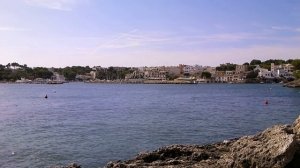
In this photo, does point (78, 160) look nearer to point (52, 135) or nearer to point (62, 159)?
point (62, 159)

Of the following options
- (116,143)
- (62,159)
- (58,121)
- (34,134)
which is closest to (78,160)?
(62,159)

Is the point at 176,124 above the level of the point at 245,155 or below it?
below

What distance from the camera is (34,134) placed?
35.9 m

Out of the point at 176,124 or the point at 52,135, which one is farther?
the point at 176,124

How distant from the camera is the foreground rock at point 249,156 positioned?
1118 cm

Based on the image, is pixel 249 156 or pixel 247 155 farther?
pixel 247 155

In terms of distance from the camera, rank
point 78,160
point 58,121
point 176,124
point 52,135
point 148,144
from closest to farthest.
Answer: point 78,160, point 148,144, point 52,135, point 176,124, point 58,121

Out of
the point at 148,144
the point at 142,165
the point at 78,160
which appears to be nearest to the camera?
the point at 142,165

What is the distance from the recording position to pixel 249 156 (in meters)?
11.8

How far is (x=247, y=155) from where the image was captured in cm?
1187

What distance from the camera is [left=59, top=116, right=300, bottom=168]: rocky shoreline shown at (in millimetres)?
11188

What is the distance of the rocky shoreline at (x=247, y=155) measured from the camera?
36.7 feet

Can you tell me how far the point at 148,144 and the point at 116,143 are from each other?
7.58ft

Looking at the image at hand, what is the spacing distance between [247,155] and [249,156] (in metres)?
0.11
